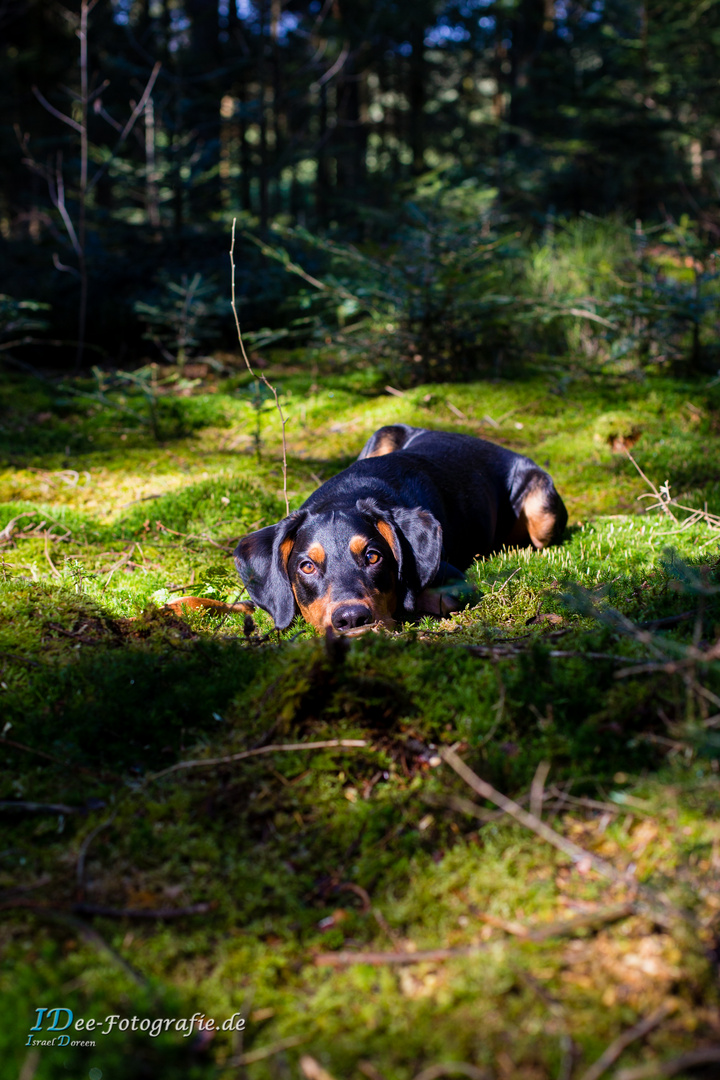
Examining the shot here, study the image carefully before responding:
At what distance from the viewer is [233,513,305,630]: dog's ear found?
4500mm

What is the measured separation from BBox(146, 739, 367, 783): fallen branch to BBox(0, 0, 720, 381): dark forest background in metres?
5.90

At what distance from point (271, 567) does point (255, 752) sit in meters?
2.07

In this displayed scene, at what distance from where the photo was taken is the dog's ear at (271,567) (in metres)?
4.50

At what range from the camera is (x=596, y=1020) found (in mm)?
1728

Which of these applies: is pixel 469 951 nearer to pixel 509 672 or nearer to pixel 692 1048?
pixel 692 1048

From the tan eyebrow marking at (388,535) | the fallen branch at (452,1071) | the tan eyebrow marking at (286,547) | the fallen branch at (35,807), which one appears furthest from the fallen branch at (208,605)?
the fallen branch at (452,1071)

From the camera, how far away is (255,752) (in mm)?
2676

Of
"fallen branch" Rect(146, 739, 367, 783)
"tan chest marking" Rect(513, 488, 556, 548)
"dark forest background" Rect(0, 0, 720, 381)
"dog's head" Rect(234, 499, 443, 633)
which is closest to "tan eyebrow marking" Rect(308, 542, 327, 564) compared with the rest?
"dog's head" Rect(234, 499, 443, 633)

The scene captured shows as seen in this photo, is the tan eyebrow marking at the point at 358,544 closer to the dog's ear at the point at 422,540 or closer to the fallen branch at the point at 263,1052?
the dog's ear at the point at 422,540

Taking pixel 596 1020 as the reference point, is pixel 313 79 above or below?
above

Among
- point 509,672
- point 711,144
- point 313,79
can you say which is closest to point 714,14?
point 711,144

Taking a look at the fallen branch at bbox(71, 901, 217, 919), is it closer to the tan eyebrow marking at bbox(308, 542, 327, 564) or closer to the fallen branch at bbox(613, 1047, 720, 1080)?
the fallen branch at bbox(613, 1047, 720, 1080)

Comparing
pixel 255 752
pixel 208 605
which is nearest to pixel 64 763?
pixel 255 752

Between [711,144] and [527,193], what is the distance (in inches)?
249
